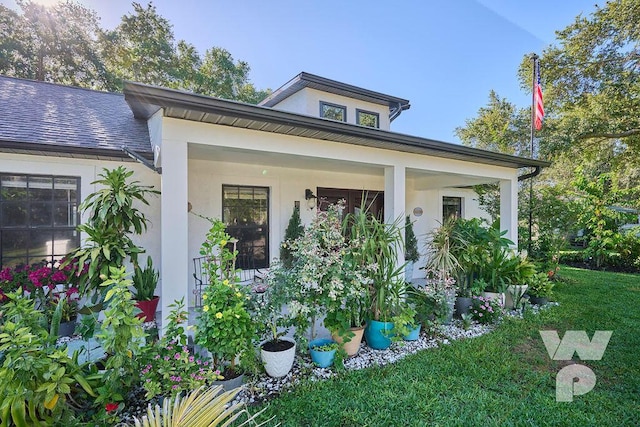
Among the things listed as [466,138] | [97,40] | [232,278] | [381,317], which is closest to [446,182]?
[381,317]

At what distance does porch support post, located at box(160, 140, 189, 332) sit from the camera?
337 cm

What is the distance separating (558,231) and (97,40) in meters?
21.6

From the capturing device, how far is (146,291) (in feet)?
16.0

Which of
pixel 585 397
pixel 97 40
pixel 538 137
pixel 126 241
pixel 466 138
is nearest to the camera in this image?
pixel 585 397

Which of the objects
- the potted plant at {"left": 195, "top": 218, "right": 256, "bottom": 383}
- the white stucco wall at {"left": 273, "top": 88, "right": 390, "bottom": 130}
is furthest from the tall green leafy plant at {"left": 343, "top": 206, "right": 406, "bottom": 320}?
the white stucco wall at {"left": 273, "top": 88, "right": 390, "bottom": 130}

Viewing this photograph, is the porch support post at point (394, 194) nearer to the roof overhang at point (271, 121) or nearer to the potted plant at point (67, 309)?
the roof overhang at point (271, 121)

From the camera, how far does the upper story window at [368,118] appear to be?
9742mm

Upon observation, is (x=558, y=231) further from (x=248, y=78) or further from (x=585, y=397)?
(x=248, y=78)

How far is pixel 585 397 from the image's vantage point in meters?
2.96

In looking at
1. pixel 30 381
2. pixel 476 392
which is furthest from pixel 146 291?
pixel 476 392

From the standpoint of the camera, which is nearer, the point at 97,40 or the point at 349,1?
Result: the point at 349,1

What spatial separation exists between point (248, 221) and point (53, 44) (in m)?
15.7

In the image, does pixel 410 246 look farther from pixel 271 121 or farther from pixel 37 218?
pixel 37 218

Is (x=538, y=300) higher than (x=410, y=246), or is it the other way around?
(x=410, y=246)
